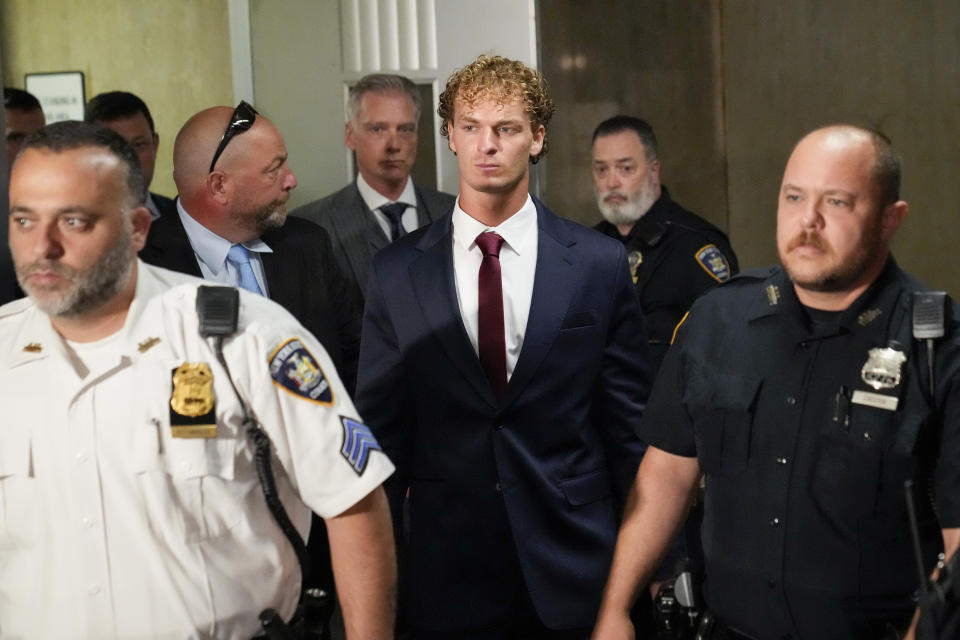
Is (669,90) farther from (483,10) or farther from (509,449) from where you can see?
(509,449)

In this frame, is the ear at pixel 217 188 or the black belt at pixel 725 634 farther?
the ear at pixel 217 188

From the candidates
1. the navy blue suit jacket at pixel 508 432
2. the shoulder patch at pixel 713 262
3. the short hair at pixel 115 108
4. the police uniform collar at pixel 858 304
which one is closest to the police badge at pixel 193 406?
the navy blue suit jacket at pixel 508 432

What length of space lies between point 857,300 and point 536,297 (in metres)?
0.77

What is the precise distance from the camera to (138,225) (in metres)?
2.24

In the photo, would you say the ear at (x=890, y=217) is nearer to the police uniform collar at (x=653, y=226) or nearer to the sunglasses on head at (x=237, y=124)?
the sunglasses on head at (x=237, y=124)

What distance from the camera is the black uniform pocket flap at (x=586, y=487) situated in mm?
2889

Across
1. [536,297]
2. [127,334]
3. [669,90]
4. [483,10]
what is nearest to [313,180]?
[483,10]

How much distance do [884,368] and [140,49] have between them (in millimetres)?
4643

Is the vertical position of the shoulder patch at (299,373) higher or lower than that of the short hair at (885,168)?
lower

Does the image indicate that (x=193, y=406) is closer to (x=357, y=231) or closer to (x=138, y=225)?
(x=138, y=225)

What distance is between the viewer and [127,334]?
7.14 feet

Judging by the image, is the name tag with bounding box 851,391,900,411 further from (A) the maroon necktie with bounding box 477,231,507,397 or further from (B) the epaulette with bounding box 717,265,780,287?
(A) the maroon necktie with bounding box 477,231,507,397

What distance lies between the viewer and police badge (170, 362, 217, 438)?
2121 millimetres

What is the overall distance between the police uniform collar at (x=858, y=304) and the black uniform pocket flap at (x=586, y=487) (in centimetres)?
61
